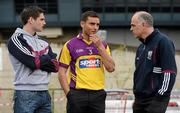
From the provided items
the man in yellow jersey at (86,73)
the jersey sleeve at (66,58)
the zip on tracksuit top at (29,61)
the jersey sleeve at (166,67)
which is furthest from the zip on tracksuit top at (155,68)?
the zip on tracksuit top at (29,61)

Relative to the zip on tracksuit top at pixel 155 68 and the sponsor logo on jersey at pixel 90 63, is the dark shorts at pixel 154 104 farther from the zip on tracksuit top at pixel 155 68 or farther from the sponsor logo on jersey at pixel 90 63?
the sponsor logo on jersey at pixel 90 63

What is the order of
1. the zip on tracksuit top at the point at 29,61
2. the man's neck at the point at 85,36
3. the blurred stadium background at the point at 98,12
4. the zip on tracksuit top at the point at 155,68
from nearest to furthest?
1. the zip on tracksuit top at the point at 29,61
2. the zip on tracksuit top at the point at 155,68
3. the man's neck at the point at 85,36
4. the blurred stadium background at the point at 98,12

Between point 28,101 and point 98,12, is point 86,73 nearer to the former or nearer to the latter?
point 28,101

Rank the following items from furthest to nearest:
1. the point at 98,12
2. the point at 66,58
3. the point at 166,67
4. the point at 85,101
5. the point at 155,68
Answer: the point at 98,12
the point at 66,58
the point at 85,101
the point at 155,68
the point at 166,67

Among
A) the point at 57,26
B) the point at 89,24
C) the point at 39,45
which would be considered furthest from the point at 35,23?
the point at 57,26

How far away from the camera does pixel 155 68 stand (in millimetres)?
5543

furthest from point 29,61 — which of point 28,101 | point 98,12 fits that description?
point 98,12

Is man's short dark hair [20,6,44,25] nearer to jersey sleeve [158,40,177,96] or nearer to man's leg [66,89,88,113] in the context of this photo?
man's leg [66,89,88,113]

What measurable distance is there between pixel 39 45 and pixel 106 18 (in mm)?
38490

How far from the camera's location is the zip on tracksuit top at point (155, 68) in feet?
17.7

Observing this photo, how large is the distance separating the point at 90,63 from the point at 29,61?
972mm

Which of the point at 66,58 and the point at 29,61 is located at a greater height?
the point at 29,61

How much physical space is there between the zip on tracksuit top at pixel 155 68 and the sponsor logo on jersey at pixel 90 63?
0.48 metres

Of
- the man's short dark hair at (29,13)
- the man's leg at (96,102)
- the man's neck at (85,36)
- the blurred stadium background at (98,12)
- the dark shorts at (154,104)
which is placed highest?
the man's short dark hair at (29,13)
